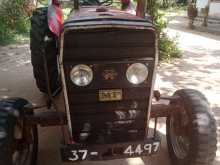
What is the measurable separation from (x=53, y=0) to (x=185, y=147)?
2.80m

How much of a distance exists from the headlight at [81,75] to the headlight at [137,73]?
37cm

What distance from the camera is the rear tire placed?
554 cm

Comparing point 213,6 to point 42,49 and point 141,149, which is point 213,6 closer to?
point 42,49

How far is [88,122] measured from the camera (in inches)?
151

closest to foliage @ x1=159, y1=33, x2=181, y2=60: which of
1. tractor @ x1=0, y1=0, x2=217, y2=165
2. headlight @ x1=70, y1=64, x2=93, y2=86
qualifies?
tractor @ x1=0, y1=0, x2=217, y2=165

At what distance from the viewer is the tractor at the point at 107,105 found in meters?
3.51

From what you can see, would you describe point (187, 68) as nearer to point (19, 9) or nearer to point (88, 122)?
point (88, 122)

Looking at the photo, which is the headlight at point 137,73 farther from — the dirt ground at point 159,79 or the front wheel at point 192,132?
the dirt ground at point 159,79

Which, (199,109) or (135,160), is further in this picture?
(135,160)

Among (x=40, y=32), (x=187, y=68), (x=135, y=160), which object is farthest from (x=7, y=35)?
(x=135, y=160)

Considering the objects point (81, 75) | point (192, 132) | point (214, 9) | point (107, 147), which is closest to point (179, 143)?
point (192, 132)

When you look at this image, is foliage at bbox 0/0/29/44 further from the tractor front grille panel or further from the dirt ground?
the tractor front grille panel

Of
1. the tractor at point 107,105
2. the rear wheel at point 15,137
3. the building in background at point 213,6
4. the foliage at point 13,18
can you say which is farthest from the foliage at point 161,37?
the building in background at point 213,6

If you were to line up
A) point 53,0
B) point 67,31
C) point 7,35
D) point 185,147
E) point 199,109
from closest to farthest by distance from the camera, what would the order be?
point 67,31 → point 199,109 → point 185,147 → point 53,0 → point 7,35
